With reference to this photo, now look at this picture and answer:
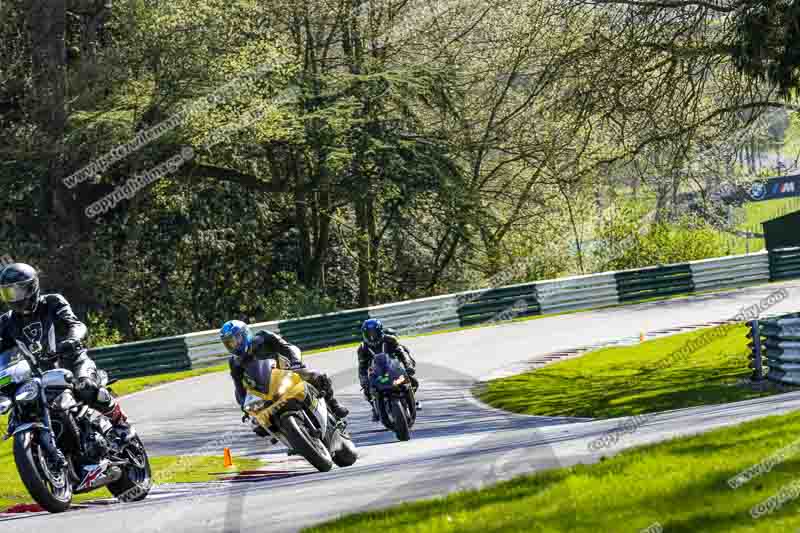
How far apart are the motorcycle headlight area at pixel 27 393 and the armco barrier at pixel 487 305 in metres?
19.2

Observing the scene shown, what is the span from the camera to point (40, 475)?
881 cm

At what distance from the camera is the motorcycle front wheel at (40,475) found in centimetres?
869

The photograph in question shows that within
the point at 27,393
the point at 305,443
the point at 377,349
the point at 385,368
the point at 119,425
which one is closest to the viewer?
the point at 27,393

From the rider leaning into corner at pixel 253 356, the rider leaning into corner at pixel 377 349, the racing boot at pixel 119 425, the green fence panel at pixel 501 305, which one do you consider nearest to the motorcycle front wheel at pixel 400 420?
the rider leaning into corner at pixel 377 349

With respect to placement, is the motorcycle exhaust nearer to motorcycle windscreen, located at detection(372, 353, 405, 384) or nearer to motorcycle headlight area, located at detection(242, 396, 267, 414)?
motorcycle headlight area, located at detection(242, 396, 267, 414)

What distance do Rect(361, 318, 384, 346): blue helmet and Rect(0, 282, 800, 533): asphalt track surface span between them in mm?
1367

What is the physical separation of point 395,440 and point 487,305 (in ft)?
57.2

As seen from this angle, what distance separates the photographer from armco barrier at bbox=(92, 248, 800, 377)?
1114 inches

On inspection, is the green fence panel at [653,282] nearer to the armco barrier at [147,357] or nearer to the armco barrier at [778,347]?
the armco barrier at [147,357]

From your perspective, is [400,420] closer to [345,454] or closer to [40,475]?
[345,454]

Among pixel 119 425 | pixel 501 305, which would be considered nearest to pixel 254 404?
pixel 119 425

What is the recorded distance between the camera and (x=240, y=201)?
1499 inches

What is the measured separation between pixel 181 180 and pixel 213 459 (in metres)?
20.9

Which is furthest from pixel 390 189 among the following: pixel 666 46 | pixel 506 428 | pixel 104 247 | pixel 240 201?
pixel 506 428
